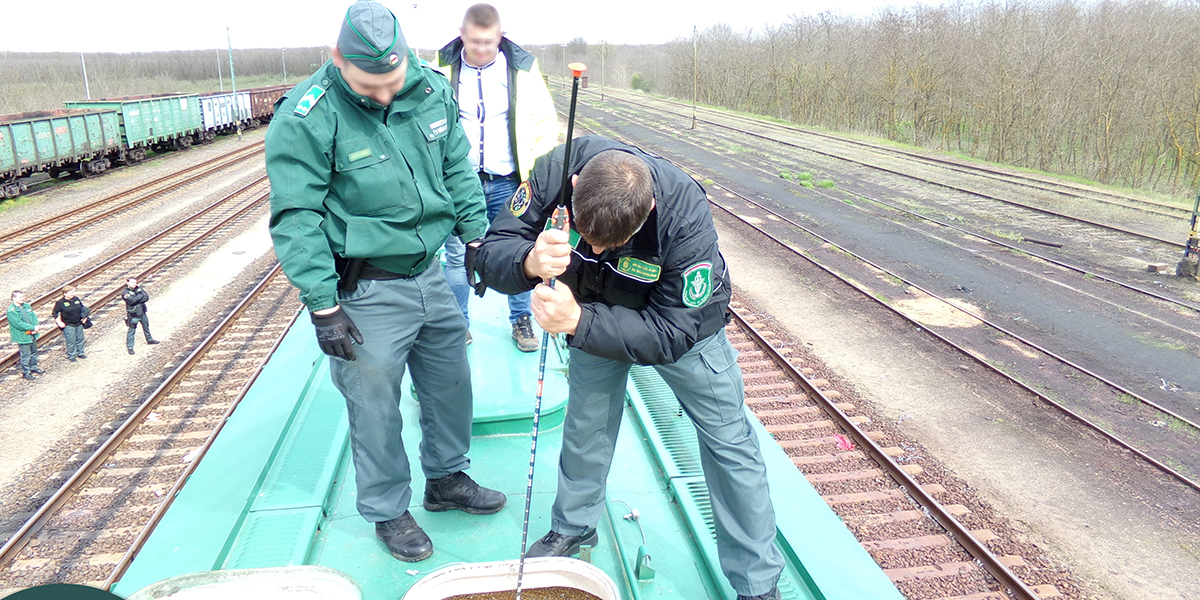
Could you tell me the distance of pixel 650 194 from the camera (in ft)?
6.81

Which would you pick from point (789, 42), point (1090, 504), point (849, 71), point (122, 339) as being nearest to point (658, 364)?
point (1090, 504)

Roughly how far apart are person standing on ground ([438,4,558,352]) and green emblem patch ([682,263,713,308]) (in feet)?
5.05

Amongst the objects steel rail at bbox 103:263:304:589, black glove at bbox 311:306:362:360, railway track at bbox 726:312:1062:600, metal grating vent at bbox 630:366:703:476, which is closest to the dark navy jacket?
black glove at bbox 311:306:362:360

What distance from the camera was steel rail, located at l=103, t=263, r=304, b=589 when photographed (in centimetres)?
464

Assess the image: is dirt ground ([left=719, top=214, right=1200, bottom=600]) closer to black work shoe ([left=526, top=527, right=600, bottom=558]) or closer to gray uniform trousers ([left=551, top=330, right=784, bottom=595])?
gray uniform trousers ([left=551, top=330, right=784, bottom=595])

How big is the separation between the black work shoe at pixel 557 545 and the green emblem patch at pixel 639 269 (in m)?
1.01

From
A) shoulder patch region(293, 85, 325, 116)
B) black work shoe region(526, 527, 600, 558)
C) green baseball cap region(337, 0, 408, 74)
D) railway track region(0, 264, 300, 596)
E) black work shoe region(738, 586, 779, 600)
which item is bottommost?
railway track region(0, 264, 300, 596)

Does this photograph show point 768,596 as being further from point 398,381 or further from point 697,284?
point 398,381

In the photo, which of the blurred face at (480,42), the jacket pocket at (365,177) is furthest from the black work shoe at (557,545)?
the blurred face at (480,42)

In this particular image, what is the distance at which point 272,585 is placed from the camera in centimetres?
187

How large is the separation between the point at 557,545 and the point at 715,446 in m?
0.68

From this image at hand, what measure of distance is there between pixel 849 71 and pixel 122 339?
34290mm

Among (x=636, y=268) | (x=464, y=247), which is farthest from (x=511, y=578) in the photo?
(x=464, y=247)

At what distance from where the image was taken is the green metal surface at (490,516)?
2709mm
